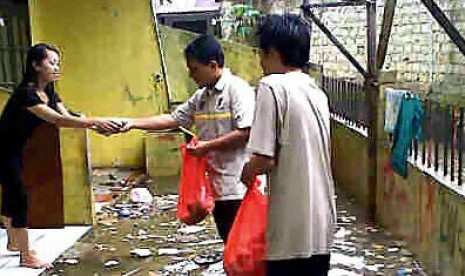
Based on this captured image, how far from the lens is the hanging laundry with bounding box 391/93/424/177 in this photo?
17.5 feet

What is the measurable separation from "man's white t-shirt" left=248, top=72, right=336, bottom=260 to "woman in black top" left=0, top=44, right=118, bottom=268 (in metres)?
2.19

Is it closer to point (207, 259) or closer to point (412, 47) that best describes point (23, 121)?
point (207, 259)

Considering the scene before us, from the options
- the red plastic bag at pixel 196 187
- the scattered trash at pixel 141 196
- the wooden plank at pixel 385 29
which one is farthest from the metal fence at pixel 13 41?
the red plastic bag at pixel 196 187

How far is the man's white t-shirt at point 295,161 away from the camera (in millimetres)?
2494

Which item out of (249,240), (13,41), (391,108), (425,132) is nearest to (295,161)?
(249,240)

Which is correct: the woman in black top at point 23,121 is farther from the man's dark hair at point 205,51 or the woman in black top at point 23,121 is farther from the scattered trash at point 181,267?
the man's dark hair at point 205,51

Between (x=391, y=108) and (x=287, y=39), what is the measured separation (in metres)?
3.50

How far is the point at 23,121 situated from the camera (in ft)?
15.3

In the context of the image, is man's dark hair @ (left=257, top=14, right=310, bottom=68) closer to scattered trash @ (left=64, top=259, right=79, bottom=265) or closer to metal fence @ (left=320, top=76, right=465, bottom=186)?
metal fence @ (left=320, top=76, right=465, bottom=186)

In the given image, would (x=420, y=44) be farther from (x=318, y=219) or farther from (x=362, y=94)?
(x=318, y=219)

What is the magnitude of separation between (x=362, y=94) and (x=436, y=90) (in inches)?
37.0

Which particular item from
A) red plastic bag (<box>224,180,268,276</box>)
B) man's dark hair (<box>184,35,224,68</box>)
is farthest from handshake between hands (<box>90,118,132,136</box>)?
red plastic bag (<box>224,180,268,276</box>)

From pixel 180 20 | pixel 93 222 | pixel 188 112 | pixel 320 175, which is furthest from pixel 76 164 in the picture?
pixel 180 20

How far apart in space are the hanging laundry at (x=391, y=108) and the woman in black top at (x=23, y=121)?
2578 mm
